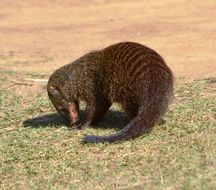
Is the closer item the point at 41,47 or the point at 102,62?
the point at 102,62

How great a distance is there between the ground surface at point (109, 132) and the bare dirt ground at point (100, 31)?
3cm

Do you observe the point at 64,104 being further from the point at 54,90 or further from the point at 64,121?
the point at 64,121

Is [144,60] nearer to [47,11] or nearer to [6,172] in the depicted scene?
[6,172]

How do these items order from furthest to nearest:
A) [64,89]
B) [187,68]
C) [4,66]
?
[4,66], [187,68], [64,89]

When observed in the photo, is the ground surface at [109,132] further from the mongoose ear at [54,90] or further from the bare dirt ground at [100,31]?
the mongoose ear at [54,90]

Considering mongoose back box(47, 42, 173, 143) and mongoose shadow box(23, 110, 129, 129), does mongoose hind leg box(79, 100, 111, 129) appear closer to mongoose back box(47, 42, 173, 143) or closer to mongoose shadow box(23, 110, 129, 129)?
mongoose back box(47, 42, 173, 143)

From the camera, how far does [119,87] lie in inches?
209

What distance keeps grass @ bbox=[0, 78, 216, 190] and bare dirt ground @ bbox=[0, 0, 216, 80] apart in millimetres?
2115

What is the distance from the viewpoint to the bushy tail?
16.0 ft

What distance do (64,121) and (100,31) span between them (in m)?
8.67

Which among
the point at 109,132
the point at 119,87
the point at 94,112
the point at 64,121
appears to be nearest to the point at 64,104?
the point at 64,121

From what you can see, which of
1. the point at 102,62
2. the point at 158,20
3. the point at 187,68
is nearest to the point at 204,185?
the point at 102,62

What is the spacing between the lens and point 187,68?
838 cm

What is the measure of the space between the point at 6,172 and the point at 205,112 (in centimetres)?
200
